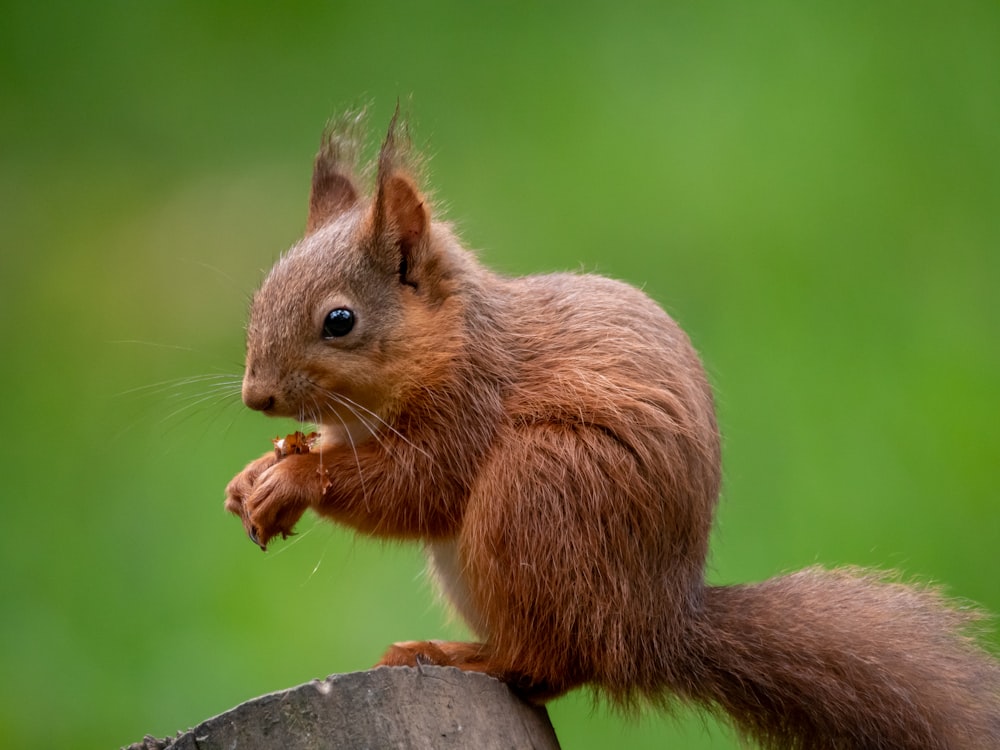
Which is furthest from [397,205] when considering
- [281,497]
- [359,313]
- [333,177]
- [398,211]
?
[281,497]

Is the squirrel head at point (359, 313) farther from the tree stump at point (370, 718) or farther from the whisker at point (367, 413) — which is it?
the tree stump at point (370, 718)

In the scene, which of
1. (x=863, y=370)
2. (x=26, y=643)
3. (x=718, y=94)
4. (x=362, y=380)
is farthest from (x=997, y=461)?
(x=26, y=643)

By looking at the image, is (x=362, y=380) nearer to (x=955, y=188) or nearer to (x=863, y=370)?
(x=863, y=370)

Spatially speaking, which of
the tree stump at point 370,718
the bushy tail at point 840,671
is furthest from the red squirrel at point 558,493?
the tree stump at point 370,718

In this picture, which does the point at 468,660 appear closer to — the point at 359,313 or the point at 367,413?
the point at 367,413

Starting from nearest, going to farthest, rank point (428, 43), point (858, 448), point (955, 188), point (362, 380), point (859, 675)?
point (859, 675) < point (362, 380) < point (858, 448) < point (955, 188) < point (428, 43)

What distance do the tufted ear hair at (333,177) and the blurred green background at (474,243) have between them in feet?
3.40

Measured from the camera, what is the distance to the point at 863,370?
4.54 meters

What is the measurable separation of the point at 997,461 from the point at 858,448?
1.56 ft

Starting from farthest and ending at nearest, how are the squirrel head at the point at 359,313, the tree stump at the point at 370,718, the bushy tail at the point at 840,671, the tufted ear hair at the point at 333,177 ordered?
the tufted ear hair at the point at 333,177 → the squirrel head at the point at 359,313 → the bushy tail at the point at 840,671 → the tree stump at the point at 370,718

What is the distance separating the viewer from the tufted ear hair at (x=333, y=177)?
3.09m

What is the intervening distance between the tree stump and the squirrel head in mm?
620

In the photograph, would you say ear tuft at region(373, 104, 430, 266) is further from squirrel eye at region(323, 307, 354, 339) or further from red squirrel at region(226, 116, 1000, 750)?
squirrel eye at region(323, 307, 354, 339)

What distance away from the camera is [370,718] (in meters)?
2.18
